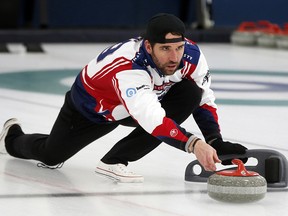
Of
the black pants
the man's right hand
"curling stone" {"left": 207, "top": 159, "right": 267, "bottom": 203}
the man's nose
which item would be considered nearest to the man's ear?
the man's nose

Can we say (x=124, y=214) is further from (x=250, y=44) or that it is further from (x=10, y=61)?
Result: (x=250, y=44)

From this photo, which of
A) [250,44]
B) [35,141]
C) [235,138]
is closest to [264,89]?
[235,138]

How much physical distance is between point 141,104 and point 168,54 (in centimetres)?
25

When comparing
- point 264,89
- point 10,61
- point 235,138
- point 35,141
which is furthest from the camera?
point 10,61

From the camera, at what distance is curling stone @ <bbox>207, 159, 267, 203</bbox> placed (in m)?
3.61

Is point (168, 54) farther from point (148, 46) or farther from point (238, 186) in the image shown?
point (238, 186)

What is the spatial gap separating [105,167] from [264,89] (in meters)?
4.17

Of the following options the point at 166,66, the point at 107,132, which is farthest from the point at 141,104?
the point at 107,132

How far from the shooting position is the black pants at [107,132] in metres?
4.18

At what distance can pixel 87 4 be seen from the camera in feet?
45.0

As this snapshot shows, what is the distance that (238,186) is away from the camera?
3.61m

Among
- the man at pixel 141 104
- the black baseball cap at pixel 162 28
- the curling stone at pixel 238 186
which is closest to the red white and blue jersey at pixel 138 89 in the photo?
the man at pixel 141 104

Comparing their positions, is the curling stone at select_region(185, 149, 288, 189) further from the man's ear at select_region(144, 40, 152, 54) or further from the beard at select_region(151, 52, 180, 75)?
the man's ear at select_region(144, 40, 152, 54)

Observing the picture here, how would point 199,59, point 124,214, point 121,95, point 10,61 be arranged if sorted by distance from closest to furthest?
1. point 124,214
2. point 121,95
3. point 199,59
4. point 10,61
